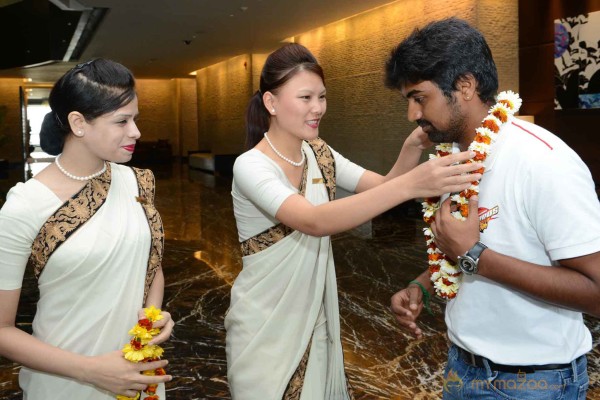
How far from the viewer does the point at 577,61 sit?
26.2ft

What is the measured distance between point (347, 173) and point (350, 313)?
2404mm

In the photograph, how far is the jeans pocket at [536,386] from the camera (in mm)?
1449

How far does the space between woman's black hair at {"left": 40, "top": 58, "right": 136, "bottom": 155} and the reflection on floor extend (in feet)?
7.15

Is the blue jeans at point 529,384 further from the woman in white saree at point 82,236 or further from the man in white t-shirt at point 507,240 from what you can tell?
the woman in white saree at point 82,236

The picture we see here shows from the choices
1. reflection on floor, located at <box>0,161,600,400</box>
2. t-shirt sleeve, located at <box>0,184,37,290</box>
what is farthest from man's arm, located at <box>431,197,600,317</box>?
reflection on floor, located at <box>0,161,600,400</box>

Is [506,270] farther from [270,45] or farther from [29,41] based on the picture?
[29,41]

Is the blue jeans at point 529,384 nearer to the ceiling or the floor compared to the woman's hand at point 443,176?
nearer to the floor

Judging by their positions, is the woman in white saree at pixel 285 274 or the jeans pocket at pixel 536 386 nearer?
the jeans pocket at pixel 536 386

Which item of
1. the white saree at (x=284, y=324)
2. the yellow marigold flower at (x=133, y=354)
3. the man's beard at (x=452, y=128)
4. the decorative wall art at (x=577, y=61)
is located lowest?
the white saree at (x=284, y=324)

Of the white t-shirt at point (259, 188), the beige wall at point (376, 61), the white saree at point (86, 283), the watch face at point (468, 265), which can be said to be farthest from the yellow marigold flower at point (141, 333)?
the beige wall at point (376, 61)

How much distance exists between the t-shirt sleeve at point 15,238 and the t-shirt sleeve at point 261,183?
70 cm

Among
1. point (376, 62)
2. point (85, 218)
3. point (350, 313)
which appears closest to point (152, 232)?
point (85, 218)

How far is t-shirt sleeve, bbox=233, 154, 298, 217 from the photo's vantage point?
193 cm

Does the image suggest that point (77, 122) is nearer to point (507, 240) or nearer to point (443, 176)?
point (443, 176)
